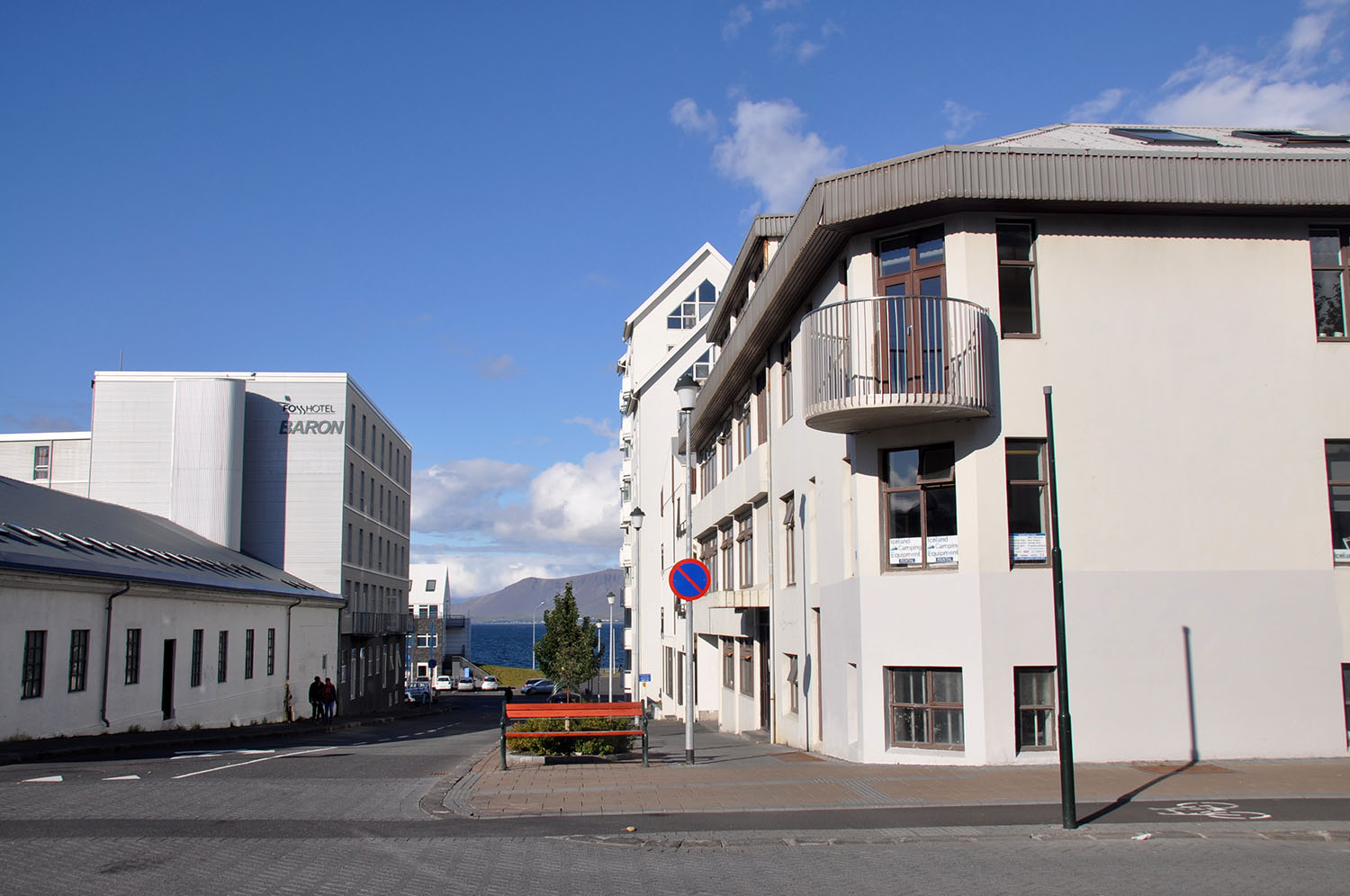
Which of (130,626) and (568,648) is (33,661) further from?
(568,648)

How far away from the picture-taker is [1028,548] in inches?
589

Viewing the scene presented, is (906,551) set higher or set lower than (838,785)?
higher

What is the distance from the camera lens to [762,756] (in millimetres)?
17594

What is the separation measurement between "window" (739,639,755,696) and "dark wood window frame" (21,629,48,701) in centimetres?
1552

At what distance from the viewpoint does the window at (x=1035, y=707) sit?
14617mm

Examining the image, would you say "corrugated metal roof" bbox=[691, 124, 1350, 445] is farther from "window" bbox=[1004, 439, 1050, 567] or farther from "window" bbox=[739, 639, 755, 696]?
"window" bbox=[739, 639, 755, 696]

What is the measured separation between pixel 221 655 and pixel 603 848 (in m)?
27.8

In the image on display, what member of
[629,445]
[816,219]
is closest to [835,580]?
[816,219]

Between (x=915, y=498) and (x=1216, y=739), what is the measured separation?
5.19 meters

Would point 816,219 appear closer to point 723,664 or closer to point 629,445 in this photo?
point 723,664

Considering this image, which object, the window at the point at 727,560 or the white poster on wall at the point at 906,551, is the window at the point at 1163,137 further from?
the window at the point at 727,560

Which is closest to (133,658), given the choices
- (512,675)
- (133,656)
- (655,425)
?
(133,656)

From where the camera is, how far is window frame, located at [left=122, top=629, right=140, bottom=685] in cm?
2666

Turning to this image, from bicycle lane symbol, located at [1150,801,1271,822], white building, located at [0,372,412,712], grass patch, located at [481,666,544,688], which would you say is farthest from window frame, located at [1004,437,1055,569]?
grass patch, located at [481,666,544,688]
